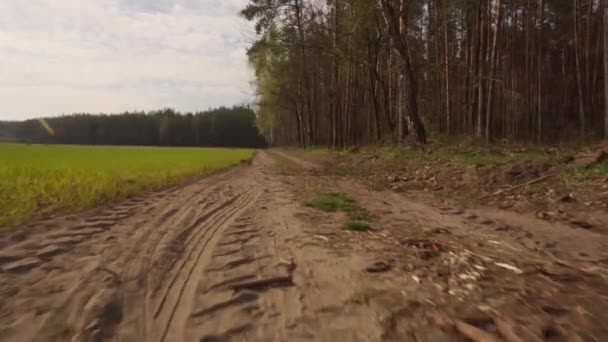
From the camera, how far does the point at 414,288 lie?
301 cm

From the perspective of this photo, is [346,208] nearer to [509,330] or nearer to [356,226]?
[356,226]

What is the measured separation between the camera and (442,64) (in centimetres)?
1484

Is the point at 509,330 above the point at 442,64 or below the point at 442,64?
below

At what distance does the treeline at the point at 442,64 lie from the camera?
51.9 ft

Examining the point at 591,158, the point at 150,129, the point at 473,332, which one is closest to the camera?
the point at 473,332

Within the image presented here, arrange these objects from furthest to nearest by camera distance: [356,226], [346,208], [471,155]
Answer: [471,155] < [346,208] < [356,226]

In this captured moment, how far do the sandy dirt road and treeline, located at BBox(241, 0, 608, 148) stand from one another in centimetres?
1100

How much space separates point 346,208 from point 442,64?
423 inches

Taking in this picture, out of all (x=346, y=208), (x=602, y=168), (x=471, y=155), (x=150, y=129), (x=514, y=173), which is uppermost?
(x=150, y=129)

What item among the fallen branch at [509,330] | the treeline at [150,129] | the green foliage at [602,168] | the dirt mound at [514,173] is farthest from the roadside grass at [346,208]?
the treeline at [150,129]

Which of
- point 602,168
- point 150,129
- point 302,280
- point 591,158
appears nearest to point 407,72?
point 591,158

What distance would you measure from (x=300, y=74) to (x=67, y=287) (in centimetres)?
2959

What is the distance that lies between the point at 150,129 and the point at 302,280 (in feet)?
372

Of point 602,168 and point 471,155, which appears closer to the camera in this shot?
point 602,168
